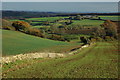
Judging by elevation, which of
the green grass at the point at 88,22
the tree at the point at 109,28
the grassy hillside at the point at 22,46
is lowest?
the grassy hillside at the point at 22,46

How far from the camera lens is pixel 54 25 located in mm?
115875

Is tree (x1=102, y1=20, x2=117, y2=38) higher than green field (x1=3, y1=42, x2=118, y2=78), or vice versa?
tree (x1=102, y1=20, x2=117, y2=38)

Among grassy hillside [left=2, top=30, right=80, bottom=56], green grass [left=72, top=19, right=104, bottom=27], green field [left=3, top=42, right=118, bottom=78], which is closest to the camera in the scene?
green field [left=3, top=42, right=118, bottom=78]

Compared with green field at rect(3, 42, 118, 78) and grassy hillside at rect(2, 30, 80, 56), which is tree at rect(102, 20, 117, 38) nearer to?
grassy hillside at rect(2, 30, 80, 56)

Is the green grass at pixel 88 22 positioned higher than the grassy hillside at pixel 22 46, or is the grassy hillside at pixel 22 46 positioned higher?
the green grass at pixel 88 22

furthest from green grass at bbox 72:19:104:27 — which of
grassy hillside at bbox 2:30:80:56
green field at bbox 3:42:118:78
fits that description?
green field at bbox 3:42:118:78

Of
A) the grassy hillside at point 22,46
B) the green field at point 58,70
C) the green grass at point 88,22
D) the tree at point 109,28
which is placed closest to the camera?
the green field at point 58,70

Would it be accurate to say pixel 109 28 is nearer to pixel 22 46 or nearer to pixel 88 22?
pixel 88 22

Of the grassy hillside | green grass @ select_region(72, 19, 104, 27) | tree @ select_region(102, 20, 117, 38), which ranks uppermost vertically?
green grass @ select_region(72, 19, 104, 27)

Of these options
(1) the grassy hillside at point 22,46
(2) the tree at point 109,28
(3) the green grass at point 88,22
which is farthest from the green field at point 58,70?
(3) the green grass at point 88,22

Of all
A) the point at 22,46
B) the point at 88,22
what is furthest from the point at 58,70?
the point at 88,22

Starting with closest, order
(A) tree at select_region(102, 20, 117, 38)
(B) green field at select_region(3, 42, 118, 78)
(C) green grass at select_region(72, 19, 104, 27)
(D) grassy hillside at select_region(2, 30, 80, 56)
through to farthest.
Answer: (B) green field at select_region(3, 42, 118, 78) → (D) grassy hillside at select_region(2, 30, 80, 56) → (A) tree at select_region(102, 20, 117, 38) → (C) green grass at select_region(72, 19, 104, 27)

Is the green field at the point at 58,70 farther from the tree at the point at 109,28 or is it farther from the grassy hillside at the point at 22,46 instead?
the tree at the point at 109,28

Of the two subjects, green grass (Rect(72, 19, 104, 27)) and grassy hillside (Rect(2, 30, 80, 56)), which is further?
green grass (Rect(72, 19, 104, 27))
